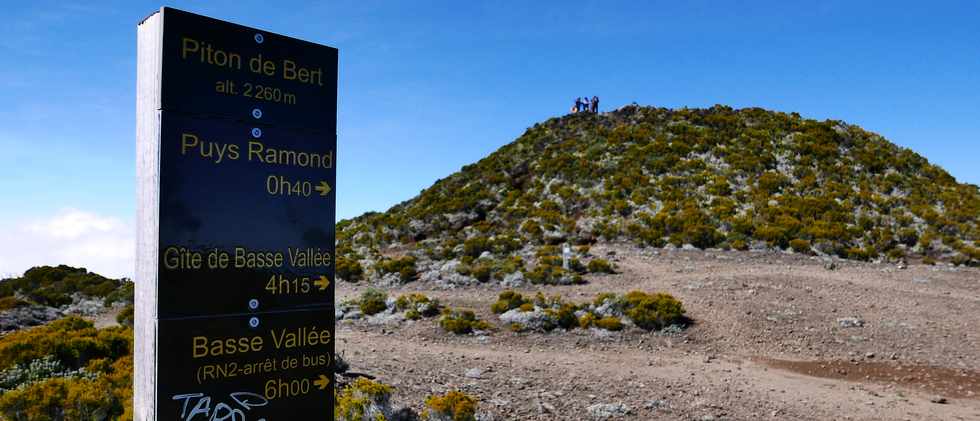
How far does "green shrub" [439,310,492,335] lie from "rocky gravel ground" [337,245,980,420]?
0.65ft

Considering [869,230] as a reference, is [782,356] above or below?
below

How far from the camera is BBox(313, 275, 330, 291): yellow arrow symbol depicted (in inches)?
153

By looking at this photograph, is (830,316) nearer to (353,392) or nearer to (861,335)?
(861,335)

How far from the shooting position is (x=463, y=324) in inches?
501

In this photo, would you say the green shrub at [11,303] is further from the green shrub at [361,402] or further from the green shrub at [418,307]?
the green shrub at [361,402]

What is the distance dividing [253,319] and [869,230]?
24.9 metres

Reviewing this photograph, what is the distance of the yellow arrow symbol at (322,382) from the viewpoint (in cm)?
392

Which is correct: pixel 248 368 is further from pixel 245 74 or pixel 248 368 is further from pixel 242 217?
pixel 245 74

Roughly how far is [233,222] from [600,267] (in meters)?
16.1

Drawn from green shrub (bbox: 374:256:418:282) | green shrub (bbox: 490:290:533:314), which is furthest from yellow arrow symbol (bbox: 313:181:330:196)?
green shrub (bbox: 374:256:418:282)

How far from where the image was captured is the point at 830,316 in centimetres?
1313

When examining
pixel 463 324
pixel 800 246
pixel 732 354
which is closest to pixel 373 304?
pixel 463 324

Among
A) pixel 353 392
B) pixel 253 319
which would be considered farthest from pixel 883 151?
pixel 253 319

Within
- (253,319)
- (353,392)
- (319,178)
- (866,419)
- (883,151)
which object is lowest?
(866,419)
